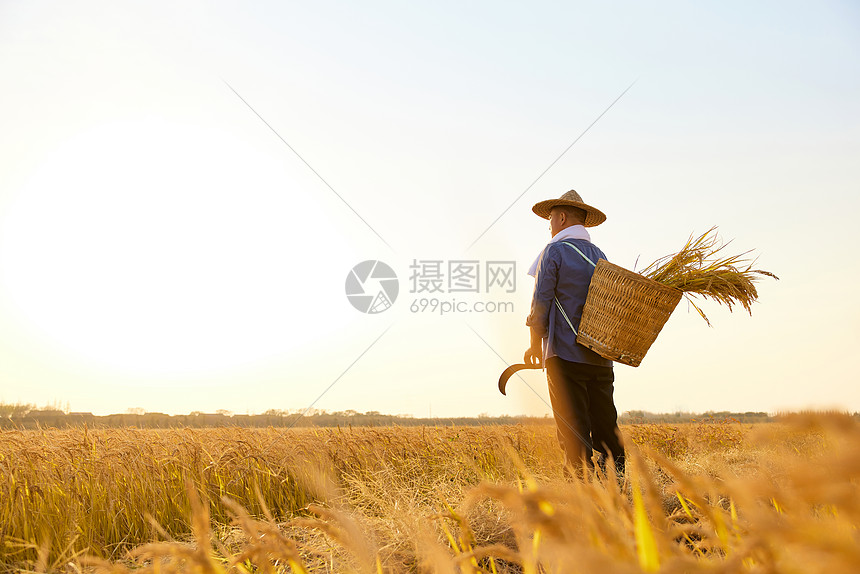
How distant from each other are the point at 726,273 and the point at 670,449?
15.5 ft

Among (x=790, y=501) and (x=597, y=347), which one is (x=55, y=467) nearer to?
(x=597, y=347)

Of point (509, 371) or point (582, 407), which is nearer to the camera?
point (582, 407)

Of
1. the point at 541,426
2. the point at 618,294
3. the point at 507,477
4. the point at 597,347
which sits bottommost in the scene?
the point at 507,477

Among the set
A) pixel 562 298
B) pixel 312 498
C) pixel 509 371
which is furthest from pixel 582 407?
pixel 312 498

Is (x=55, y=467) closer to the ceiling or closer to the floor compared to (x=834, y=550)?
closer to the floor

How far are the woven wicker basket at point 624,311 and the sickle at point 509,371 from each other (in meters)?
0.64

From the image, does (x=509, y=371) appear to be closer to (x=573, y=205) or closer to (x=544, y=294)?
(x=544, y=294)

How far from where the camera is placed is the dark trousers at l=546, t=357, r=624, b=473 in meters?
4.31

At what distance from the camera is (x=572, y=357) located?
4.26 meters

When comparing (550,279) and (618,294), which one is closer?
(618,294)

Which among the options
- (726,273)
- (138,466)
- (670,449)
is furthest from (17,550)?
(670,449)

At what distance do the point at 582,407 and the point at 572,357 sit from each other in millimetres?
416

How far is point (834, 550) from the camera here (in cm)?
46

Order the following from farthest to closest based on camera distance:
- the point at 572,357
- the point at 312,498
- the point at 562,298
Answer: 1. the point at 312,498
2. the point at 562,298
3. the point at 572,357
